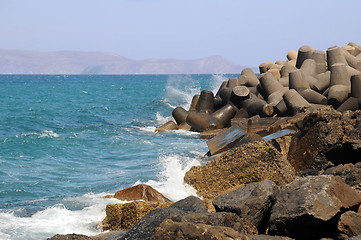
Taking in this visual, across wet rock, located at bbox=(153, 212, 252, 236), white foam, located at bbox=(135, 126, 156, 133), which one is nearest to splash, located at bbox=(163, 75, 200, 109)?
white foam, located at bbox=(135, 126, 156, 133)

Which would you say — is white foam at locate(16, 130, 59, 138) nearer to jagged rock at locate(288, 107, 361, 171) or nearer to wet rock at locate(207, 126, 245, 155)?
wet rock at locate(207, 126, 245, 155)

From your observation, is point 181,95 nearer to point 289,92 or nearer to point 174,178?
point 289,92

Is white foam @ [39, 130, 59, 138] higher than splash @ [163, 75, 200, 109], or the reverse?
white foam @ [39, 130, 59, 138]

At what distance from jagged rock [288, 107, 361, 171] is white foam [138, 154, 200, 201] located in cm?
184

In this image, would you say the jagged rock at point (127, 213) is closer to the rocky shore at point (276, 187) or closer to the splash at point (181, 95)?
the rocky shore at point (276, 187)

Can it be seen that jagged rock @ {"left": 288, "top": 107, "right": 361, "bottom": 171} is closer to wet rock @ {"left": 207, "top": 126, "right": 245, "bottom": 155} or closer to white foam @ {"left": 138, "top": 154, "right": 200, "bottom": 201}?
white foam @ {"left": 138, "top": 154, "right": 200, "bottom": 201}

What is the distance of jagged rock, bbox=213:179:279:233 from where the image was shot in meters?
4.87

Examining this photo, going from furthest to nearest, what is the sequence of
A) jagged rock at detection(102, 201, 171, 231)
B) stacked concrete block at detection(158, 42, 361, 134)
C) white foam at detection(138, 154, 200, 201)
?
stacked concrete block at detection(158, 42, 361, 134) < white foam at detection(138, 154, 200, 201) < jagged rock at detection(102, 201, 171, 231)

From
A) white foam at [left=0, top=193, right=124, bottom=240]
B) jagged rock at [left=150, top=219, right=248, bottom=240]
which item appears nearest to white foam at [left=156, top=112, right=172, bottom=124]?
white foam at [left=0, top=193, right=124, bottom=240]

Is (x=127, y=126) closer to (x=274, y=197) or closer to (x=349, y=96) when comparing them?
(x=349, y=96)

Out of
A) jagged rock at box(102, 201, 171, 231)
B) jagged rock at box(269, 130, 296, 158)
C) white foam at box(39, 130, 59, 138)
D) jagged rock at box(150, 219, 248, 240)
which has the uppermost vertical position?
jagged rock at box(150, 219, 248, 240)

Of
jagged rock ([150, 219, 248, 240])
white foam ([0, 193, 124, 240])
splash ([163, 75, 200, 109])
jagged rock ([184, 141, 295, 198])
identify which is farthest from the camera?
splash ([163, 75, 200, 109])

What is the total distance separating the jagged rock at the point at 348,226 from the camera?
14.4ft

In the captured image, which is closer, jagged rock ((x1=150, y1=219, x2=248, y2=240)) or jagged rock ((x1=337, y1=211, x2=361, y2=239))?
jagged rock ((x1=150, y1=219, x2=248, y2=240))
